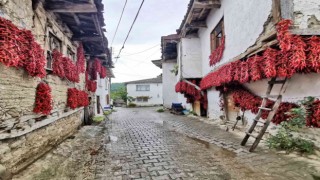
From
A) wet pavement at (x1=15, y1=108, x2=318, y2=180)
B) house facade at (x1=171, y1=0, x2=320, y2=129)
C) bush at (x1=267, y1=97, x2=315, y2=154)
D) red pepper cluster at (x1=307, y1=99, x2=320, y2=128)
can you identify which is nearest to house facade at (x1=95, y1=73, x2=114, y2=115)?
house facade at (x1=171, y1=0, x2=320, y2=129)

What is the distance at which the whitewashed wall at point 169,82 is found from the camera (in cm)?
2217

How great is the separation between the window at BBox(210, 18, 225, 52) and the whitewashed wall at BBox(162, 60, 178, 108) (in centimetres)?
1117

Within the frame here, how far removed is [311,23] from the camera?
15.2 ft

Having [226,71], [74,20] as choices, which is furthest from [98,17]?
[226,71]

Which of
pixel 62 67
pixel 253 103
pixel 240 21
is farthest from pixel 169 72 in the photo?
pixel 62 67

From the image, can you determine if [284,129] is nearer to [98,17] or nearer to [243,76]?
[243,76]

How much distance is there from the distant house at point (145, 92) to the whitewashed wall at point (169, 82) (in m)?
14.5

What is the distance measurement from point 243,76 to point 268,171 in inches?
114

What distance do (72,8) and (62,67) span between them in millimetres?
1985

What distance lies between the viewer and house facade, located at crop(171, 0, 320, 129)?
15.0 feet

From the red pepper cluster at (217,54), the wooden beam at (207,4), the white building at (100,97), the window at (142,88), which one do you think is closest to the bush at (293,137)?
the red pepper cluster at (217,54)

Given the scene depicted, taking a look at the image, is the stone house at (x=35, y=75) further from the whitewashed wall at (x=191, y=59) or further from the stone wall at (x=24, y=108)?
the whitewashed wall at (x=191, y=59)

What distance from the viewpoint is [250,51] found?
6062 mm

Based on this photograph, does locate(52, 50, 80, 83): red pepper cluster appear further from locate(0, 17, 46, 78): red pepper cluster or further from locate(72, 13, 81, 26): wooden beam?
locate(0, 17, 46, 78): red pepper cluster
